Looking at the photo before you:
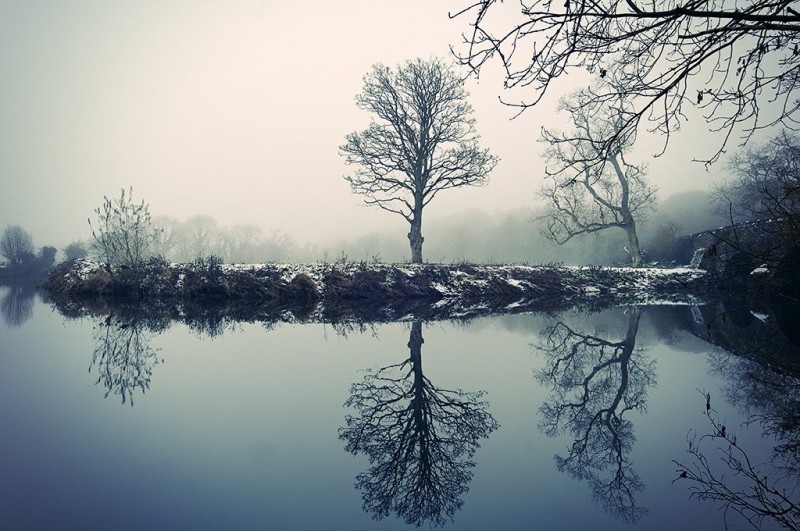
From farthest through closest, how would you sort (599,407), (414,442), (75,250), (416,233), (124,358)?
(75,250)
(416,233)
(124,358)
(599,407)
(414,442)

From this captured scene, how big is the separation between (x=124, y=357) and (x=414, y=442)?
4.51m

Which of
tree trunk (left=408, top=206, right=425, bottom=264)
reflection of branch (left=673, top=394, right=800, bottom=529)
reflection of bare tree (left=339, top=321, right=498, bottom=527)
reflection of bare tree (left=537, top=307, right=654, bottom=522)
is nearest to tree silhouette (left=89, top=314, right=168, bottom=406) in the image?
reflection of bare tree (left=339, top=321, right=498, bottom=527)

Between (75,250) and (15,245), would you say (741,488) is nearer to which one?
(75,250)

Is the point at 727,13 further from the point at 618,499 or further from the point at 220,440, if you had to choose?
the point at 220,440

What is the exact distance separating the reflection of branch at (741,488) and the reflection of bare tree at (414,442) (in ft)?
3.95

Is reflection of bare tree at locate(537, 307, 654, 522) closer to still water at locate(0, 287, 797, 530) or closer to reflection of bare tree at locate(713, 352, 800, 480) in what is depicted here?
still water at locate(0, 287, 797, 530)

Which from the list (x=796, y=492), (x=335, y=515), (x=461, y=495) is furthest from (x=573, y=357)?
(x=335, y=515)

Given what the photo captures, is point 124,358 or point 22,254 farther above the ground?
point 22,254

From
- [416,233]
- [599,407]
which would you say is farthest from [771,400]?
[416,233]

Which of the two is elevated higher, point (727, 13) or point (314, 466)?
point (727, 13)

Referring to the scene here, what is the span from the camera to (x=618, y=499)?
2.01m

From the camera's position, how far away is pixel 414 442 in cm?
267

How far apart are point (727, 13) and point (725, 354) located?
4.83m

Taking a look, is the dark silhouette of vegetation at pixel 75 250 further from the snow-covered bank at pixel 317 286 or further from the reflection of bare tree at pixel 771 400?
the reflection of bare tree at pixel 771 400
